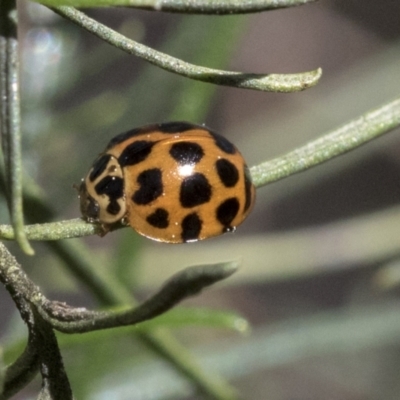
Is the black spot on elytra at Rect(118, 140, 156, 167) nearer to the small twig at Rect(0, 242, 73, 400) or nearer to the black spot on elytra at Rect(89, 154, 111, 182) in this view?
the black spot on elytra at Rect(89, 154, 111, 182)

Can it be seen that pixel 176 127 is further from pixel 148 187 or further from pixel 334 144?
pixel 334 144

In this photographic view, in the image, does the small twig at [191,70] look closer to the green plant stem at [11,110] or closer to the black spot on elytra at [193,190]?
the green plant stem at [11,110]

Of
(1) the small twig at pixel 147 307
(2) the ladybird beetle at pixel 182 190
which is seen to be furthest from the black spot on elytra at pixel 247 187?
(1) the small twig at pixel 147 307

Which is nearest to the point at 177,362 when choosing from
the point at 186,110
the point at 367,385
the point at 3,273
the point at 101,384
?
the point at 101,384

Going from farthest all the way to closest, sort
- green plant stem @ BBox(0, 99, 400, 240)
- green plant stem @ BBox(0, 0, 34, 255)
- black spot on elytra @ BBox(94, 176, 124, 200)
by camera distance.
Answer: black spot on elytra @ BBox(94, 176, 124, 200) → green plant stem @ BBox(0, 99, 400, 240) → green plant stem @ BBox(0, 0, 34, 255)

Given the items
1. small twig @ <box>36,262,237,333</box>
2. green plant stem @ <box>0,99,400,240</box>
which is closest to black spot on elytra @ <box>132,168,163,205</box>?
green plant stem @ <box>0,99,400,240</box>

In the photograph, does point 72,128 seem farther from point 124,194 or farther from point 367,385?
point 367,385
